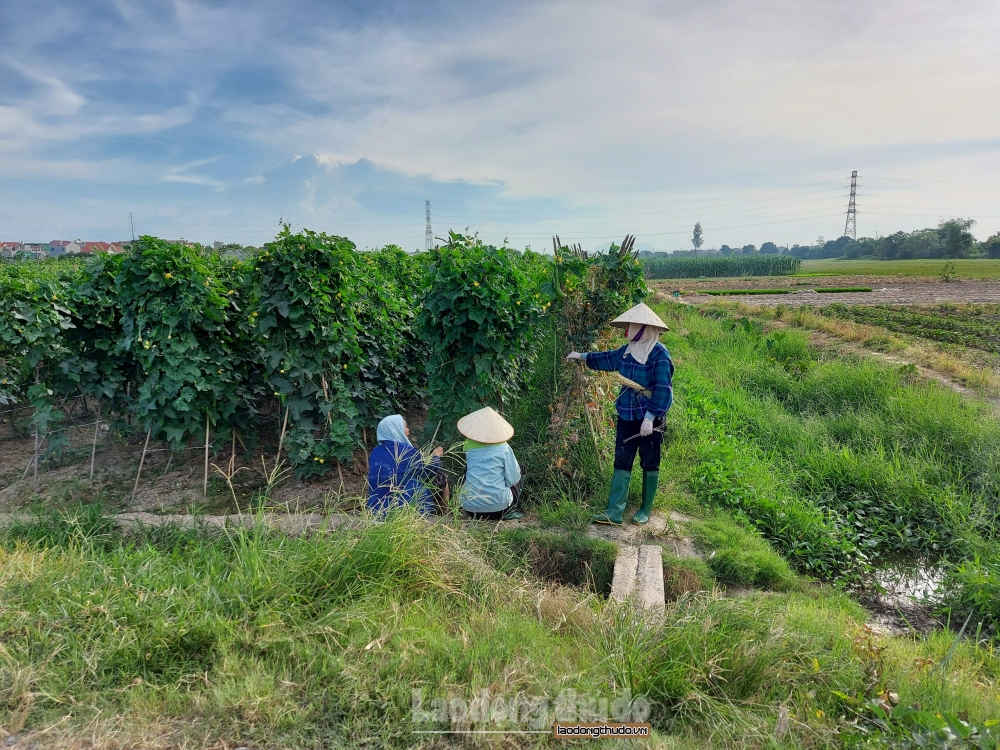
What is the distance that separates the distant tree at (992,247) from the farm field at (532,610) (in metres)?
85.1

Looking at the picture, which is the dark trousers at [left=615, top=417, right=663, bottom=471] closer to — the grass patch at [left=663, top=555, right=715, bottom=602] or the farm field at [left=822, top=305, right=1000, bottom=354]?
the grass patch at [left=663, top=555, right=715, bottom=602]

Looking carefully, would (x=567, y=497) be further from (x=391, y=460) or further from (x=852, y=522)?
(x=852, y=522)

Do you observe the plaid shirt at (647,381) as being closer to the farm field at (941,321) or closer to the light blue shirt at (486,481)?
the light blue shirt at (486,481)

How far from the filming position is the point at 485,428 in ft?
15.4

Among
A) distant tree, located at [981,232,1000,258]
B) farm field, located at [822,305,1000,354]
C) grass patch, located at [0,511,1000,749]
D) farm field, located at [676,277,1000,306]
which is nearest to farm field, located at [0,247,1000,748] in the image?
grass patch, located at [0,511,1000,749]

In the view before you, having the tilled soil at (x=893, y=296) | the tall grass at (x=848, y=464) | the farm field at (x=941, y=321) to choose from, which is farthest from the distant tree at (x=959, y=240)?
the tall grass at (x=848, y=464)

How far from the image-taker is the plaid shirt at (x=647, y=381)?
4582 mm

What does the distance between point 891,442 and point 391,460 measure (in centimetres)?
610

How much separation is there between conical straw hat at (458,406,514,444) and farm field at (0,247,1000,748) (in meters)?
0.73

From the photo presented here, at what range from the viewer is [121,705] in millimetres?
2453

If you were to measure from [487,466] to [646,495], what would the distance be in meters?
1.44

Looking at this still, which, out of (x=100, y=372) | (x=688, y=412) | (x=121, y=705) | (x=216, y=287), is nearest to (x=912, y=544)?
(x=688, y=412)

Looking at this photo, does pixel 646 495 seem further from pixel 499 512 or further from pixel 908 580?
pixel 908 580

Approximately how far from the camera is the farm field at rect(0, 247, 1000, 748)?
A: 2.46 metres
